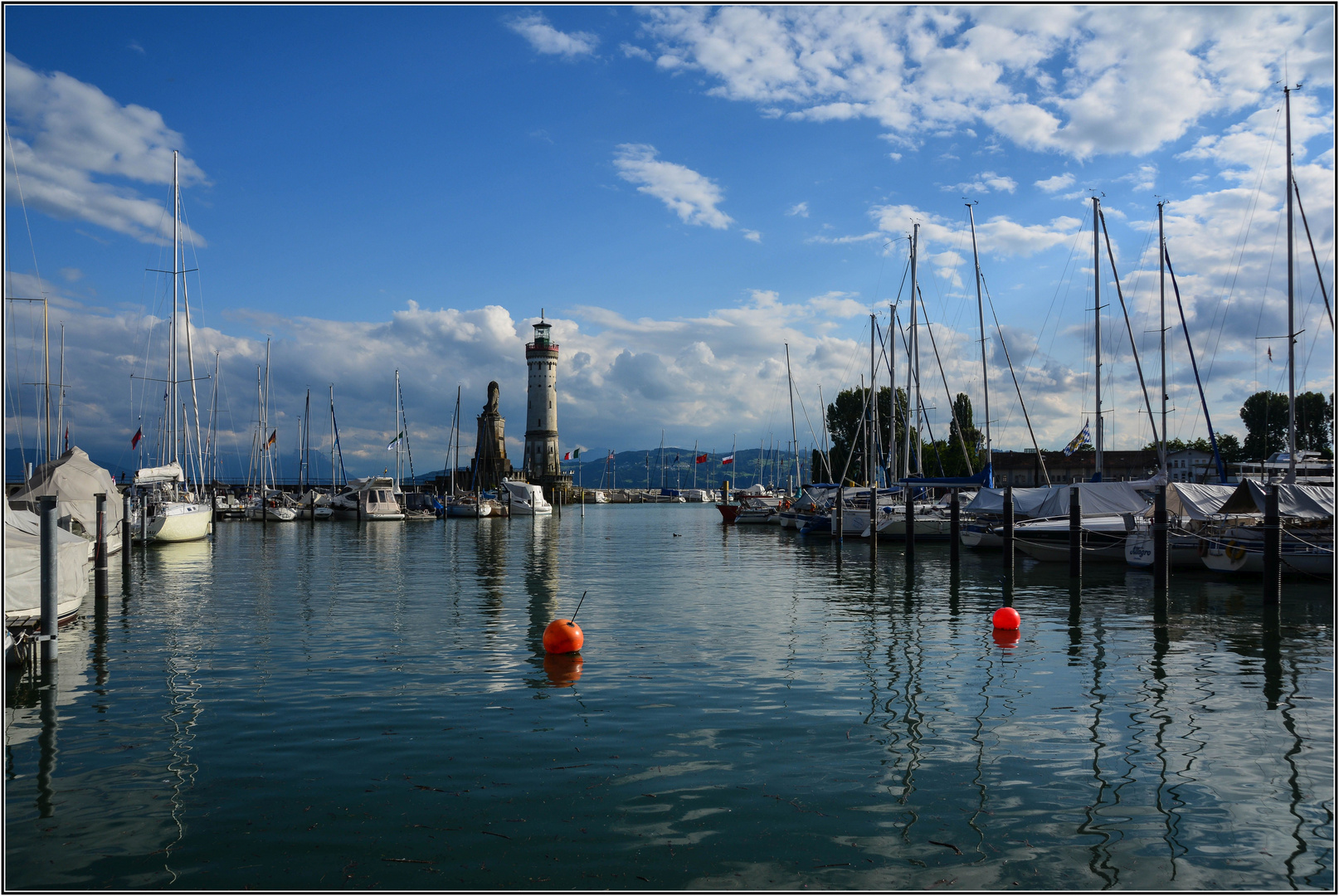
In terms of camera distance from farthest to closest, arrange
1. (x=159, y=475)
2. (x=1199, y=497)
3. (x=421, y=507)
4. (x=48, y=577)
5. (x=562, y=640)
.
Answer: (x=421, y=507)
(x=159, y=475)
(x=1199, y=497)
(x=562, y=640)
(x=48, y=577)

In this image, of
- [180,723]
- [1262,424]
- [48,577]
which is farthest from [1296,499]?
[1262,424]

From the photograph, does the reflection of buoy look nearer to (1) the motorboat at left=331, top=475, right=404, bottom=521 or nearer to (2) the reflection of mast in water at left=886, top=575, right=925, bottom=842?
(2) the reflection of mast in water at left=886, top=575, right=925, bottom=842

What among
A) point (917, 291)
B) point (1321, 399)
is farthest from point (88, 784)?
point (1321, 399)

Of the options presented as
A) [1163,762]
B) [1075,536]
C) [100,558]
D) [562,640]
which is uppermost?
[100,558]

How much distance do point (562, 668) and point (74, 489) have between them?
27.2 m

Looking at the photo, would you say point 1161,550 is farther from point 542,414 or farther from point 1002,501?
point 542,414

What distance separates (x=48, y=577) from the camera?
14.4m

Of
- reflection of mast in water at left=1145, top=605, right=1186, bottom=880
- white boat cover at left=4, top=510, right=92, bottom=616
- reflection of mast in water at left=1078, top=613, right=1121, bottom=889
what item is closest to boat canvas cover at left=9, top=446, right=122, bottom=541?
white boat cover at left=4, top=510, right=92, bottom=616

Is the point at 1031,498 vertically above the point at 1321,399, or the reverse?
the point at 1321,399

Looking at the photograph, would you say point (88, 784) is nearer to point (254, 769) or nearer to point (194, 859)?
point (254, 769)

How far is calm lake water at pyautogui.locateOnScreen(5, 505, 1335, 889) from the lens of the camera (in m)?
7.55

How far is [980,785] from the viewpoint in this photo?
9.33 meters

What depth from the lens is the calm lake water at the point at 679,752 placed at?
24.8 ft

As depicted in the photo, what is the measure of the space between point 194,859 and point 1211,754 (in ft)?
36.0
